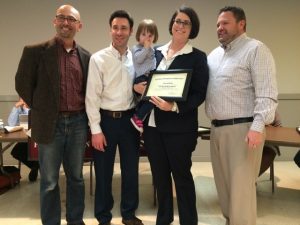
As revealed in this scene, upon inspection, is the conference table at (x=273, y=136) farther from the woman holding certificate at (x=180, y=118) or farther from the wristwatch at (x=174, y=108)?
the wristwatch at (x=174, y=108)

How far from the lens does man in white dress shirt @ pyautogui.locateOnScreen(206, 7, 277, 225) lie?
6.77ft

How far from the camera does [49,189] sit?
7.73 feet

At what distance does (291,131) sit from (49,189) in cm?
230

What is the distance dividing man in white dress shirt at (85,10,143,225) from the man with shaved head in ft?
0.35

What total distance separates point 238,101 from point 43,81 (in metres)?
1.31

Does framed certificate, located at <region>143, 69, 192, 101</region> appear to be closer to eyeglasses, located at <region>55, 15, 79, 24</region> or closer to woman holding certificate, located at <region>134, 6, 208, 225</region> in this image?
woman holding certificate, located at <region>134, 6, 208, 225</region>

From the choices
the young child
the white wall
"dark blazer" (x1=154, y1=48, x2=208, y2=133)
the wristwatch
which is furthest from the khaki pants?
the white wall

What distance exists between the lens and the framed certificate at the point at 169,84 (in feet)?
6.86

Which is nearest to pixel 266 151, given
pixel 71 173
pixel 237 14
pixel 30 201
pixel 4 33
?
pixel 237 14

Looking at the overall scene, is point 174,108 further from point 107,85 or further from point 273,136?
point 273,136

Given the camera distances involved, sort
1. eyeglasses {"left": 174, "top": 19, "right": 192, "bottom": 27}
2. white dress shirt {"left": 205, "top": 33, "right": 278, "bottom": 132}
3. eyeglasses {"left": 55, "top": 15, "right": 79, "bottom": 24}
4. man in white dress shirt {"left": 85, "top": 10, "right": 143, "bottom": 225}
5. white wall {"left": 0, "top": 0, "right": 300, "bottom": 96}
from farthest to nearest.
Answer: white wall {"left": 0, "top": 0, "right": 300, "bottom": 96}
man in white dress shirt {"left": 85, "top": 10, "right": 143, "bottom": 225}
eyeglasses {"left": 55, "top": 15, "right": 79, "bottom": 24}
eyeglasses {"left": 174, "top": 19, "right": 192, "bottom": 27}
white dress shirt {"left": 205, "top": 33, "right": 278, "bottom": 132}

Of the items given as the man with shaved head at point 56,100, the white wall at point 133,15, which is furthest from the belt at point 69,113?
the white wall at point 133,15

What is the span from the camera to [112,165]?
2.52 m

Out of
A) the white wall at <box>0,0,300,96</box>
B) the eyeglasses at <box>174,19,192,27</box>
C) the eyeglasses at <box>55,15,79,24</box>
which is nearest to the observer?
the eyeglasses at <box>174,19,192,27</box>
